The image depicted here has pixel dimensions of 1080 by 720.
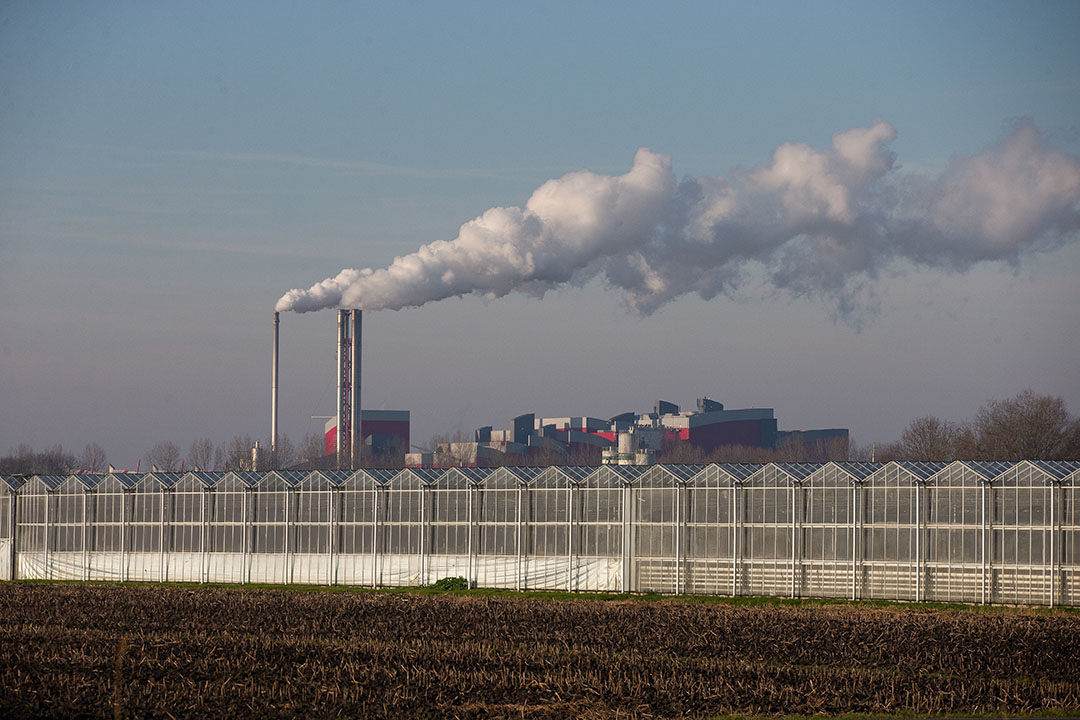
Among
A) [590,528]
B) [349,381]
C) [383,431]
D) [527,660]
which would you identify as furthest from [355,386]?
[527,660]

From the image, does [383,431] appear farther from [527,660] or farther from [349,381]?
[527,660]

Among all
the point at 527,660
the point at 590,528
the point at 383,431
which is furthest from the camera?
the point at 383,431

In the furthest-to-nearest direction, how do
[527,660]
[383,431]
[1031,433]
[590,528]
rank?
1. [383,431]
2. [1031,433]
3. [590,528]
4. [527,660]

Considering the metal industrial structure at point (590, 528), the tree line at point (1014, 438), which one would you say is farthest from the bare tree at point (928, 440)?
the metal industrial structure at point (590, 528)

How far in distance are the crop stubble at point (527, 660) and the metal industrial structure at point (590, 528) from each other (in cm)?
484

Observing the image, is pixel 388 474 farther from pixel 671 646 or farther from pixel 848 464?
pixel 671 646

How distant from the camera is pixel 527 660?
1207 inches

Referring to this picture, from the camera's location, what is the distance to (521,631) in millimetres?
37469

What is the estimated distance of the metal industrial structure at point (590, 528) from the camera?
4809 centimetres

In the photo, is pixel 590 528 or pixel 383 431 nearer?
pixel 590 528

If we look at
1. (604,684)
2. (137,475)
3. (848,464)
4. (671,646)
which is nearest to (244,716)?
(604,684)

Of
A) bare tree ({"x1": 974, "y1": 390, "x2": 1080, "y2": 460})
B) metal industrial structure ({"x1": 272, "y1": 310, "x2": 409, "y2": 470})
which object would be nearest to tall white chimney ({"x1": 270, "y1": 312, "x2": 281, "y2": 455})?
metal industrial structure ({"x1": 272, "y1": 310, "x2": 409, "y2": 470})

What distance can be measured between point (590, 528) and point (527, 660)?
26270 millimetres

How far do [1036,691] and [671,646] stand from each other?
10216 millimetres
